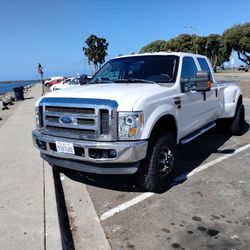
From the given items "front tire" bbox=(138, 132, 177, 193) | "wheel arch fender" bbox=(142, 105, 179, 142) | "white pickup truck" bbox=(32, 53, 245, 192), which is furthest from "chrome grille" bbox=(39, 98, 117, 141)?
"front tire" bbox=(138, 132, 177, 193)

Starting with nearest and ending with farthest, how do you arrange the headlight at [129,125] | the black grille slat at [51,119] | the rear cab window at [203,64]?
the headlight at [129,125]
the black grille slat at [51,119]
the rear cab window at [203,64]

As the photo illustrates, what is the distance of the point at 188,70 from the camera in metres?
6.15

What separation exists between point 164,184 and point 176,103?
1229 millimetres

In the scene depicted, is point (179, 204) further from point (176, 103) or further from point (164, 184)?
point (176, 103)

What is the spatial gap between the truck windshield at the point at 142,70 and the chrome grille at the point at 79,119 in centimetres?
136

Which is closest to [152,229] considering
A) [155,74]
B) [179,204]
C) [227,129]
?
[179,204]

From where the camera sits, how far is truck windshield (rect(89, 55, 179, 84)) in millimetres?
5719

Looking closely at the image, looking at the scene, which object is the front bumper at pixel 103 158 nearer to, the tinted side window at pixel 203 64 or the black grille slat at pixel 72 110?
the black grille slat at pixel 72 110

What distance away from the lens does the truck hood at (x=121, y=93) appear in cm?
441

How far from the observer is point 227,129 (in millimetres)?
8750

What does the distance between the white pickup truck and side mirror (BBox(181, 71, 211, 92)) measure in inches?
0.6

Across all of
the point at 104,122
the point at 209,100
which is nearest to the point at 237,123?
the point at 209,100

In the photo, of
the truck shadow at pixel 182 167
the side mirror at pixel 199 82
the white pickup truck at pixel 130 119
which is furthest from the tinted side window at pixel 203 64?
the truck shadow at pixel 182 167

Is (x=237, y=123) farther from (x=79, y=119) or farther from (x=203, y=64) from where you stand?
(x=79, y=119)
